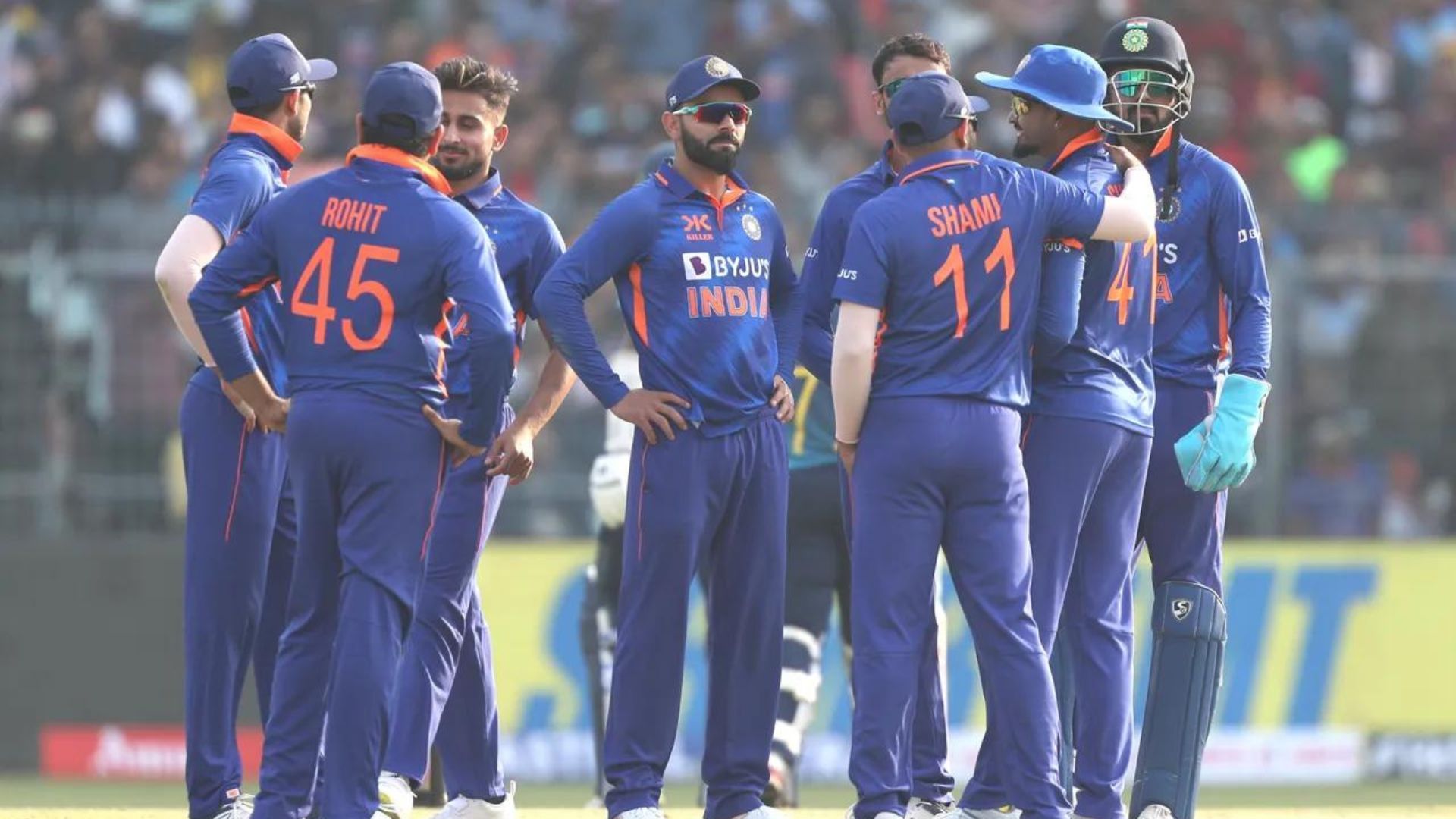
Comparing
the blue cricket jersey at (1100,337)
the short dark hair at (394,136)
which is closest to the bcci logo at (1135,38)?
the blue cricket jersey at (1100,337)

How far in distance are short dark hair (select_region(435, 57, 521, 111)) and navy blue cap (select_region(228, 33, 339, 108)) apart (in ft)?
1.62

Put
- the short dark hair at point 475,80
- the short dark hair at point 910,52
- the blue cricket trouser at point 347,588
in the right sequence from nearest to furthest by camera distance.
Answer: the blue cricket trouser at point 347,588 → the short dark hair at point 475,80 → the short dark hair at point 910,52

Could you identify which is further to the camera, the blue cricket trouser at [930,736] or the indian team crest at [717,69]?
the blue cricket trouser at [930,736]

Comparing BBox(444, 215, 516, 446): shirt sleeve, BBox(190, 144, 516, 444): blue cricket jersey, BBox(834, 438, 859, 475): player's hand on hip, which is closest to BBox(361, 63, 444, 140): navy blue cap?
BBox(190, 144, 516, 444): blue cricket jersey

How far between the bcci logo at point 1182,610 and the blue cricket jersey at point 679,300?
4.96 ft

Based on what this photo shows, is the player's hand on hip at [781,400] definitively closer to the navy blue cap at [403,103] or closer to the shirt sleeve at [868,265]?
the shirt sleeve at [868,265]

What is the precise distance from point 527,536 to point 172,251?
6.61 meters

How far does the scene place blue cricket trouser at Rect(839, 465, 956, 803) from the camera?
770cm

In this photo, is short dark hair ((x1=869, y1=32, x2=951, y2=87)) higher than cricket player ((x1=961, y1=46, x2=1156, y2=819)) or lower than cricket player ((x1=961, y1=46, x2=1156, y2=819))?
higher

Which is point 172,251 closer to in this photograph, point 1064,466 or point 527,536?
point 1064,466

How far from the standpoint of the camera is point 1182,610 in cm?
734

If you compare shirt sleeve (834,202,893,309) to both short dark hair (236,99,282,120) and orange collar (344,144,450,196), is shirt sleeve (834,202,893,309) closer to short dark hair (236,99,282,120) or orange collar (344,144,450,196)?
orange collar (344,144,450,196)

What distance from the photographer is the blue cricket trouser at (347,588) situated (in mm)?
6605

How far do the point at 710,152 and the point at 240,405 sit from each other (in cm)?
175
